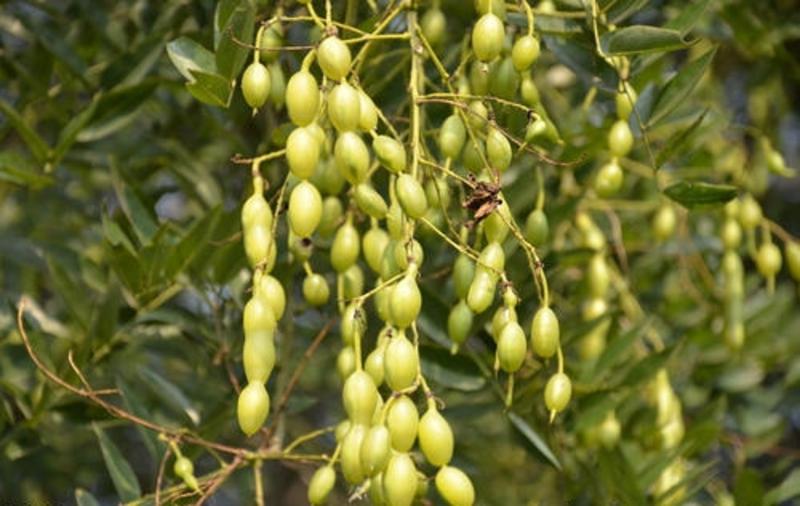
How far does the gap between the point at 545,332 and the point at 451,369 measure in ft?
0.92

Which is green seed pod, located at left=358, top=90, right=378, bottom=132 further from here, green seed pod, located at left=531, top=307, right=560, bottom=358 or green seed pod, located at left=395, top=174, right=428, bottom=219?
green seed pod, located at left=531, top=307, right=560, bottom=358

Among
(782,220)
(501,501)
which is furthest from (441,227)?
(782,220)

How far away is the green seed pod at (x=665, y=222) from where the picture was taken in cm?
156

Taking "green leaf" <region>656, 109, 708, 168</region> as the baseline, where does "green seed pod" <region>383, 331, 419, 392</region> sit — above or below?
above

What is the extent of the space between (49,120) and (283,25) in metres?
0.44

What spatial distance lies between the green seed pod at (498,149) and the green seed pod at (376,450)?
0.78 feet

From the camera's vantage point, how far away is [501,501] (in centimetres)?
174

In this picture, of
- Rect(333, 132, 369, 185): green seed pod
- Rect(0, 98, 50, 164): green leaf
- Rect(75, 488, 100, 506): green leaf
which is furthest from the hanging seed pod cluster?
Rect(0, 98, 50, 164): green leaf

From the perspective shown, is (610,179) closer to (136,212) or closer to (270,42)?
(270,42)

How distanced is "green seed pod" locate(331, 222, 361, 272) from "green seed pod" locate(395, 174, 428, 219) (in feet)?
0.54

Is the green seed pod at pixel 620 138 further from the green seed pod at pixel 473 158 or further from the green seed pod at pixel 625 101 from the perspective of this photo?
the green seed pod at pixel 473 158

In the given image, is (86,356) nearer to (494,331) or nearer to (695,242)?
(494,331)

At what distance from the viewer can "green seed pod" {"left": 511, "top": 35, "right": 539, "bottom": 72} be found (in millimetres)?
1039

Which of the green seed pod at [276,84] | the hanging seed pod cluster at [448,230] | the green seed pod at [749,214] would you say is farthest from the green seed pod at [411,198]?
the green seed pod at [749,214]
